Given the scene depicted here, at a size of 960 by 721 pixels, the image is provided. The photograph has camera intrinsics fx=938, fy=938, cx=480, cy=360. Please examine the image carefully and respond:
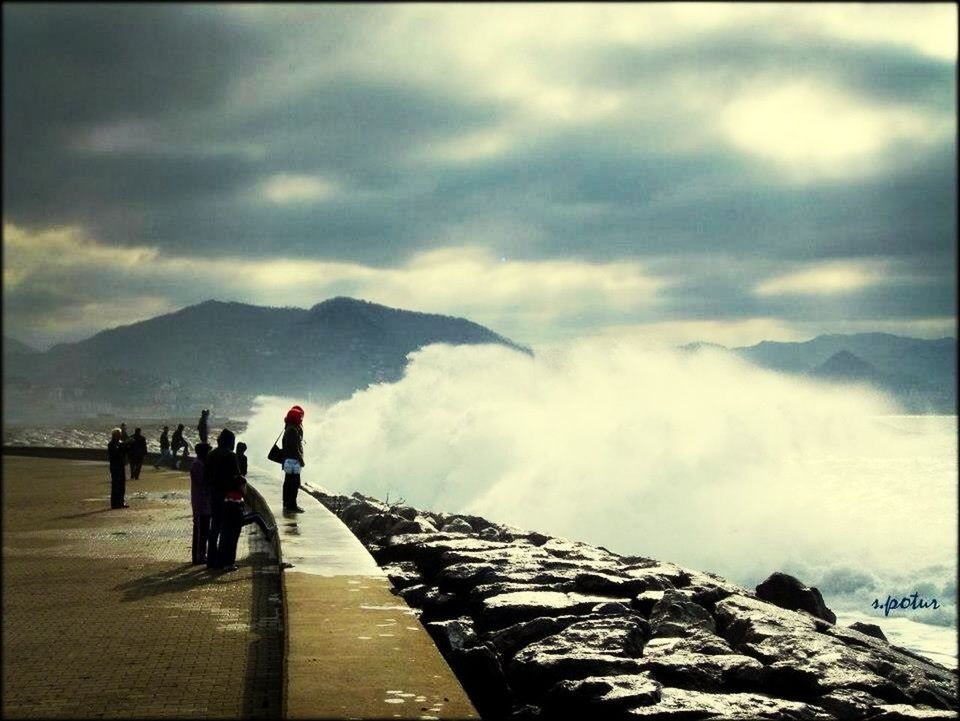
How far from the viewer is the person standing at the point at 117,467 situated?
603 inches

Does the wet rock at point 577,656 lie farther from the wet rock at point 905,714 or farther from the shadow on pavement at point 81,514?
the shadow on pavement at point 81,514

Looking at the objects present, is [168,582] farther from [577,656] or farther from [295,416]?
[577,656]

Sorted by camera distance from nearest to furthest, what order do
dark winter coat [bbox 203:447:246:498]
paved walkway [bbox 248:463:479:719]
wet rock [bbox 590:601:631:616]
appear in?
paved walkway [bbox 248:463:479:719] < wet rock [bbox 590:601:631:616] < dark winter coat [bbox 203:447:246:498]

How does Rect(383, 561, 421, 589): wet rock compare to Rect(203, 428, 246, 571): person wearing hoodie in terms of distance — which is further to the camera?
Rect(383, 561, 421, 589): wet rock

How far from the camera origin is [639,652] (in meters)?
6.86

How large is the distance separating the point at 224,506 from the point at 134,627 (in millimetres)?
2603

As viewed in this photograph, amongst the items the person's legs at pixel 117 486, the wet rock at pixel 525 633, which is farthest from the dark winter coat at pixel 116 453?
the wet rock at pixel 525 633

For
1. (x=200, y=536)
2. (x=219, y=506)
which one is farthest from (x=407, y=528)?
(x=219, y=506)

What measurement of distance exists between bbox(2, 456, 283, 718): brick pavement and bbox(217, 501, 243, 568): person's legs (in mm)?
232

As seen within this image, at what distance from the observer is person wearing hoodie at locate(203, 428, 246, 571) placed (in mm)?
9531

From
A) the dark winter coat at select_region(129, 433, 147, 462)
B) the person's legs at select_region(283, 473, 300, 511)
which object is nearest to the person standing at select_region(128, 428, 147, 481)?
the dark winter coat at select_region(129, 433, 147, 462)

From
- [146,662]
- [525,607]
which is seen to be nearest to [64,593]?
[146,662]

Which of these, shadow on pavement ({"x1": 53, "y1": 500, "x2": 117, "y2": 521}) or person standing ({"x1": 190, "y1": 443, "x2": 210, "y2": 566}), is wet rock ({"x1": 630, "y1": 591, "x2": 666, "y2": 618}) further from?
shadow on pavement ({"x1": 53, "y1": 500, "x2": 117, "y2": 521})

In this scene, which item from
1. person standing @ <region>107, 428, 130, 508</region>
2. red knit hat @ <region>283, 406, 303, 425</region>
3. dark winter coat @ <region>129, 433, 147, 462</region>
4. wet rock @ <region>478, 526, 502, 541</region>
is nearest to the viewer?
red knit hat @ <region>283, 406, 303, 425</region>
